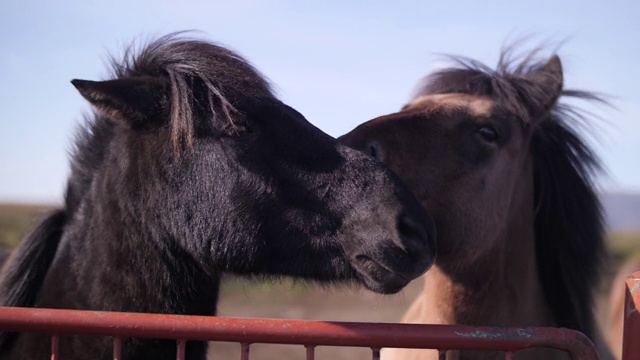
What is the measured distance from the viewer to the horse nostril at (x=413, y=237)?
7.16ft

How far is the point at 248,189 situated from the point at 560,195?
180cm

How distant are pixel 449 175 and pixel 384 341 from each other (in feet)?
4.41

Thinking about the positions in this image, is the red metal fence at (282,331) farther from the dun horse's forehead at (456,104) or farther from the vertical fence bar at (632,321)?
the dun horse's forehead at (456,104)

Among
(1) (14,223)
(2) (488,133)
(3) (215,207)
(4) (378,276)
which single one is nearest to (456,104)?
(2) (488,133)

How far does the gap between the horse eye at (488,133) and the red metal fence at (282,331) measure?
1.44m

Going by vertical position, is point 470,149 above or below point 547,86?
below

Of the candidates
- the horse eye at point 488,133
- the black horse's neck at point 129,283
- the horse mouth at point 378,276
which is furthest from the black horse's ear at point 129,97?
the horse eye at point 488,133

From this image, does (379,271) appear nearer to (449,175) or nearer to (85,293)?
(449,175)

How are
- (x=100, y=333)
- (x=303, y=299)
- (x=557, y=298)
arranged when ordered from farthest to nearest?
(x=303, y=299) → (x=557, y=298) → (x=100, y=333)

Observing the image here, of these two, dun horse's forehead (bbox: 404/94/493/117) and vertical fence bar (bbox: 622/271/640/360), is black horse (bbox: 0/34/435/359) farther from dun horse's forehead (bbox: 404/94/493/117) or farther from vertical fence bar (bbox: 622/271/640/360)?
dun horse's forehead (bbox: 404/94/493/117)

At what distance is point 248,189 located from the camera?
89.8 inches

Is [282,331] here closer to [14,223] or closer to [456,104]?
Result: [456,104]

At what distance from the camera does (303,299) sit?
18.4 metres

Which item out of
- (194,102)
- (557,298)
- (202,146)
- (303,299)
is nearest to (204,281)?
(202,146)
